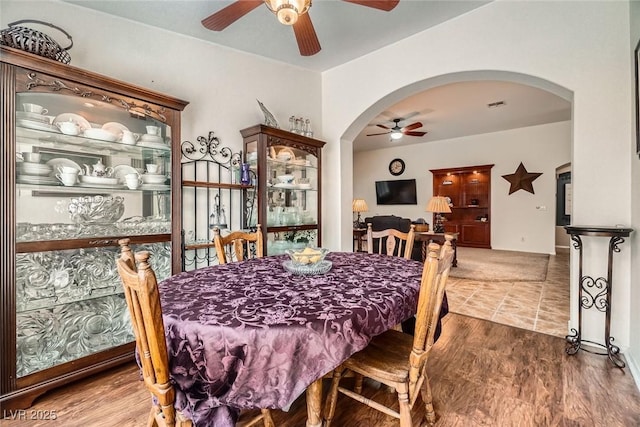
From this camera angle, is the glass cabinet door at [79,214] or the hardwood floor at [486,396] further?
the glass cabinet door at [79,214]

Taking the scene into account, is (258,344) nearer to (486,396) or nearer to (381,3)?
(486,396)

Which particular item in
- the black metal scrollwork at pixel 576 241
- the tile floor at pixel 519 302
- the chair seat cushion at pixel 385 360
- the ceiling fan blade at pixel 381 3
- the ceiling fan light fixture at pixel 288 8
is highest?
the ceiling fan blade at pixel 381 3

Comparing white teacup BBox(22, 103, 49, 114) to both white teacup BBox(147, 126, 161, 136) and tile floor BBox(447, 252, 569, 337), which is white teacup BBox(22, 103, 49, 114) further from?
tile floor BBox(447, 252, 569, 337)

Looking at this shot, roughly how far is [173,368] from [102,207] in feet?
5.41

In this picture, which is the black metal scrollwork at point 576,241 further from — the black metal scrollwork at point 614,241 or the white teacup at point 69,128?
the white teacup at point 69,128

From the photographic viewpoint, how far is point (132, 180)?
7.20 feet

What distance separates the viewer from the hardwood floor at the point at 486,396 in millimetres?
1521

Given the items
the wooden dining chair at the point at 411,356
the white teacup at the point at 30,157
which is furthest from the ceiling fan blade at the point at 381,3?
the white teacup at the point at 30,157

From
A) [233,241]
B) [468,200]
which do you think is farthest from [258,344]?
[468,200]

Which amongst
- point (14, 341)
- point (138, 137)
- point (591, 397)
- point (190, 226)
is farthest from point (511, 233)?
point (14, 341)

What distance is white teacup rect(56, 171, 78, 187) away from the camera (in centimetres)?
189

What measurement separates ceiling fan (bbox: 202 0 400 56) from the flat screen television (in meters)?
6.66

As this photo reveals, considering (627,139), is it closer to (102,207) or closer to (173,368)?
(173,368)

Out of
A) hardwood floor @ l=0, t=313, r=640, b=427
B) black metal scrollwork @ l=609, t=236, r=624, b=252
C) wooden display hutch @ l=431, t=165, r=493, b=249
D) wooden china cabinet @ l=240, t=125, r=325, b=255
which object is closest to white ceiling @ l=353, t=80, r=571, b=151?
wooden display hutch @ l=431, t=165, r=493, b=249
